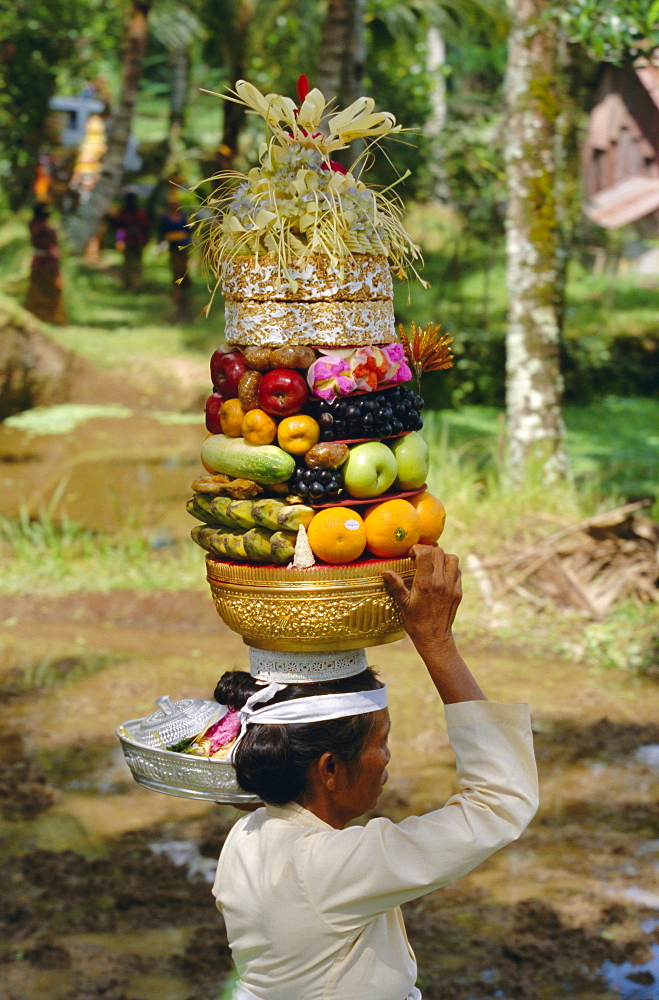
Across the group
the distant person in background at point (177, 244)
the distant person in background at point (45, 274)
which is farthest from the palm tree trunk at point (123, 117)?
the distant person in background at point (45, 274)

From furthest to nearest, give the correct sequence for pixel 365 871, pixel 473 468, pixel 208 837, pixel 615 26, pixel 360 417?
1. pixel 473 468
2. pixel 615 26
3. pixel 208 837
4. pixel 360 417
5. pixel 365 871

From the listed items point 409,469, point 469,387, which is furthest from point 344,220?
point 469,387

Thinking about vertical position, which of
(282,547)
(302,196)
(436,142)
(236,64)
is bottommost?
(282,547)

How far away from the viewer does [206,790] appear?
203 cm

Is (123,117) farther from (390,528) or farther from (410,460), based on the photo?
(390,528)

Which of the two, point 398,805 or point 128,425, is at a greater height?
point 128,425

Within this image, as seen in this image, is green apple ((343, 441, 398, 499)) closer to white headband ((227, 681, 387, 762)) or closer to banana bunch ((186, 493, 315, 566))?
banana bunch ((186, 493, 315, 566))

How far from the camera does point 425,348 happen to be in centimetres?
228

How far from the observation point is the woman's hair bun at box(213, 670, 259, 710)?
2092 mm

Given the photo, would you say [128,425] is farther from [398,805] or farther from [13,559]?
[398,805]

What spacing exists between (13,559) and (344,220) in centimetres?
651

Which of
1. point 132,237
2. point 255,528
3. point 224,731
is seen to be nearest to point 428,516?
point 255,528

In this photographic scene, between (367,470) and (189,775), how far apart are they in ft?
2.15

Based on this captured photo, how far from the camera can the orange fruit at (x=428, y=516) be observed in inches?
82.7
